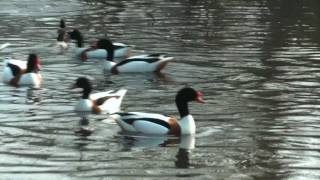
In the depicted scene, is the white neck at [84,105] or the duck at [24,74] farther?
the duck at [24,74]

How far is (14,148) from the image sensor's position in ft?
48.8

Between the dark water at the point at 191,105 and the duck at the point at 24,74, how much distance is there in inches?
15.6

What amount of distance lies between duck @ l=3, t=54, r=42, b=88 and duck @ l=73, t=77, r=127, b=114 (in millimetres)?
3136

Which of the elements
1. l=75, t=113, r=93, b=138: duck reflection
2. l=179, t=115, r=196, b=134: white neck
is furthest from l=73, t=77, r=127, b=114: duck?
l=179, t=115, r=196, b=134: white neck

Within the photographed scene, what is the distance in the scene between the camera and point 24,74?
22281mm

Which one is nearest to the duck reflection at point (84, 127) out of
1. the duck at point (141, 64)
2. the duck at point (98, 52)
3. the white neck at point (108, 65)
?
the duck at point (141, 64)

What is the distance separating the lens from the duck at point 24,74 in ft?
71.4

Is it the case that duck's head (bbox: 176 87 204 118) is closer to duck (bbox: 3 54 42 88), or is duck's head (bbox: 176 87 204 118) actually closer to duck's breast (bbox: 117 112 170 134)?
duck's breast (bbox: 117 112 170 134)

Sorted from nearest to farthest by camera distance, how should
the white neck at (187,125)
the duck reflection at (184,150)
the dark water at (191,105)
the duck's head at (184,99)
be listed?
the dark water at (191,105) < the duck reflection at (184,150) < the white neck at (187,125) < the duck's head at (184,99)

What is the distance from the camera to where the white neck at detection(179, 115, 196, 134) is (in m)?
16.0

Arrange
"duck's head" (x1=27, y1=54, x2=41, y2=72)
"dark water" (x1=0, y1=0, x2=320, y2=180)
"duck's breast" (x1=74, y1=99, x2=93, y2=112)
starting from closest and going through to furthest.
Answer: "dark water" (x1=0, y1=0, x2=320, y2=180)
"duck's breast" (x1=74, y1=99, x2=93, y2=112)
"duck's head" (x1=27, y1=54, x2=41, y2=72)

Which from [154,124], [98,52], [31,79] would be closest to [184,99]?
[154,124]

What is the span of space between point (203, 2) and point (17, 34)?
17708 mm

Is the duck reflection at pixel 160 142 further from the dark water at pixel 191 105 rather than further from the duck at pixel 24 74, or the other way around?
the duck at pixel 24 74
